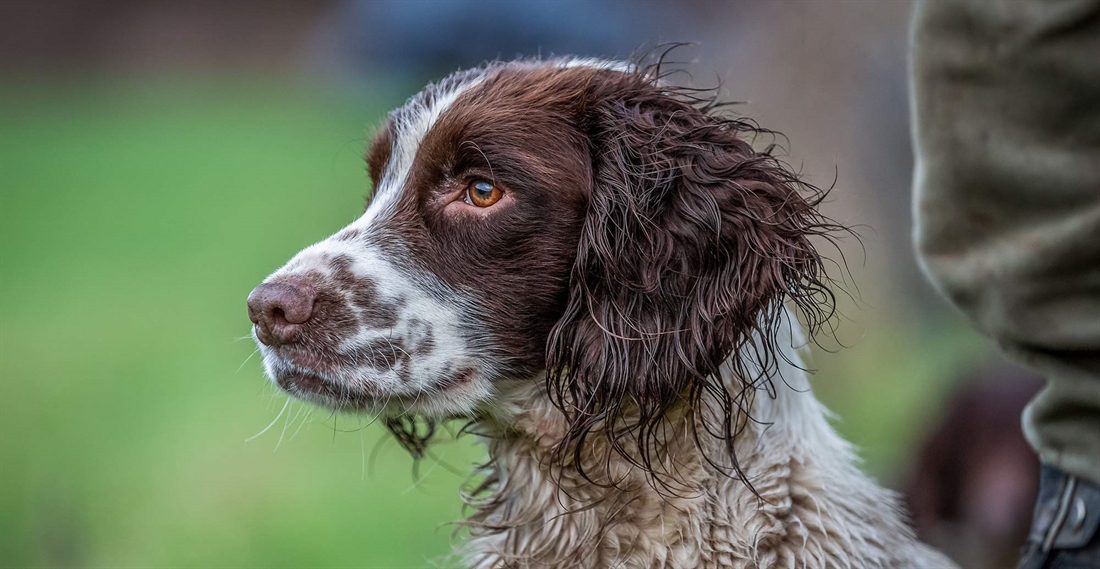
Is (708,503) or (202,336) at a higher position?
(708,503)

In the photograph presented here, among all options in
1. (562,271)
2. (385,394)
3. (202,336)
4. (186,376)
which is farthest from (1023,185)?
(202,336)

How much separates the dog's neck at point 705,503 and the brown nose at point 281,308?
50cm

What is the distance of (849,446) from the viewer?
2.40m

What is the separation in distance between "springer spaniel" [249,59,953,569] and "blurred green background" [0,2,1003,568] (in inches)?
13.4

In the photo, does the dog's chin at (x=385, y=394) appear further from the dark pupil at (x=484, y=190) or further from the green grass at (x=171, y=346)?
the dark pupil at (x=484, y=190)

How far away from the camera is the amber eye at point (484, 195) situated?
2188mm

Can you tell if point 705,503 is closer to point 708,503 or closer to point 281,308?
point 708,503

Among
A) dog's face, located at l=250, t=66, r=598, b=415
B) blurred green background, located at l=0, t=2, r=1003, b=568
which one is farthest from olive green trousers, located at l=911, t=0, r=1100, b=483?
blurred green background, located at l=0, t=2, r=1003, b=568

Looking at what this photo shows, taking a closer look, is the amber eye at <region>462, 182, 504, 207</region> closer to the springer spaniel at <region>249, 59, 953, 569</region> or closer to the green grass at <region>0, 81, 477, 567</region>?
the springer spaniel at <region>249, 59, 953, 569</region>

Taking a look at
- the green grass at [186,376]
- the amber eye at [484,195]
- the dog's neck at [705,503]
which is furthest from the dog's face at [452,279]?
the green grass at [186,376]

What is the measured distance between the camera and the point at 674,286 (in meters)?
2.10

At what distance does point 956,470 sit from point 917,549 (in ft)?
5.32

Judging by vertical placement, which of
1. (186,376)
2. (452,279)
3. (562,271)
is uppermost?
(562,271)

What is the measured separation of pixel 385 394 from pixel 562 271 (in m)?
0.49
